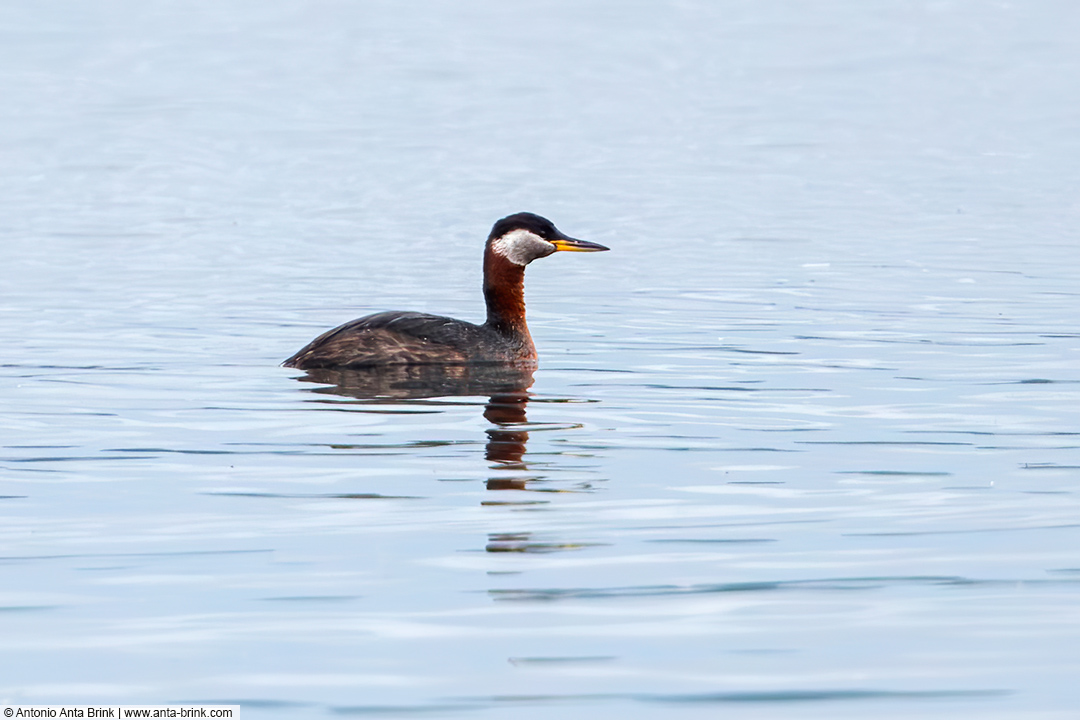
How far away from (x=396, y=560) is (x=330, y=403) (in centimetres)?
488

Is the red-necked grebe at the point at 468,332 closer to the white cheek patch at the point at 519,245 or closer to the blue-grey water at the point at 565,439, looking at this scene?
the white cheek patch at the point at 519,245

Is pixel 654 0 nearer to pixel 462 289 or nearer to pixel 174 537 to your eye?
pixel 462 289

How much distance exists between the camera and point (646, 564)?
866 cm

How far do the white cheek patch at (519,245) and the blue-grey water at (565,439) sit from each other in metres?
0.88

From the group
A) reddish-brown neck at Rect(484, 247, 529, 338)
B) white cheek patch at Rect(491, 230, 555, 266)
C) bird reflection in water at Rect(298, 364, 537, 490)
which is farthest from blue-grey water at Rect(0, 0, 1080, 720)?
white cheek patch at Rect(491, 230, 555, 266)

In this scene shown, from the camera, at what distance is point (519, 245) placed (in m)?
16.5

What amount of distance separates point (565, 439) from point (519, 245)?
4.78 metres

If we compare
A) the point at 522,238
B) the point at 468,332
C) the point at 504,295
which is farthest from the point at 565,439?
the point at 522,238

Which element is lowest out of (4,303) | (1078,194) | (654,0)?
(4,303)

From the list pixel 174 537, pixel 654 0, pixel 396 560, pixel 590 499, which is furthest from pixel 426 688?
pixel 654 0

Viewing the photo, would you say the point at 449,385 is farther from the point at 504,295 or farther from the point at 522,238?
the point at 522,238

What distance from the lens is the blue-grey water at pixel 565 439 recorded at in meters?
7.29

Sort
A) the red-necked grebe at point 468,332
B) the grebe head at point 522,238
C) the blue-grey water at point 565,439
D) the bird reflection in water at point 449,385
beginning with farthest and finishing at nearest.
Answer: the grebe head at point 522,238, the red-necked grebe at point 468,332, the bird reflection in water at point 449,385, the blue-grey water at point 565,439

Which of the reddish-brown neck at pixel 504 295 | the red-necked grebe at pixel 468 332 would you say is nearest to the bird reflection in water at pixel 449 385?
the red-necked grebe at pixel 468 332
